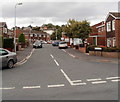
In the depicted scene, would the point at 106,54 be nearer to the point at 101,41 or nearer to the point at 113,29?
the point at 113,29

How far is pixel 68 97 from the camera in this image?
698 centimetres

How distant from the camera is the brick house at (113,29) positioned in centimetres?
2842

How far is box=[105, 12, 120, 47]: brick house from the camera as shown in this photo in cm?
2842

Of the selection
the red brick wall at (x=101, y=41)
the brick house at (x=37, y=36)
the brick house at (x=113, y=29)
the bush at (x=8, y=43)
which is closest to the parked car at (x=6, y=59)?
the bush at (x=8, y=43)

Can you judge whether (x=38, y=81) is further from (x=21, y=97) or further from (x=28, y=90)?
(x=21, y=97)

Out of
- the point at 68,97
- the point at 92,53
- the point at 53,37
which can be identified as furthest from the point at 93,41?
the point at 53,37

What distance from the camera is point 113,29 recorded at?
1171 inches

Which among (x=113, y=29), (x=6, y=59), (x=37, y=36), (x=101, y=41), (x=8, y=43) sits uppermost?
(x=37, y=36)

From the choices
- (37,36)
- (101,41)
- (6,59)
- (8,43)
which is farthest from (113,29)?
(37,36)

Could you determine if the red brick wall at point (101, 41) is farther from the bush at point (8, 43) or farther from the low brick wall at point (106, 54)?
the bush at point (8, 43)

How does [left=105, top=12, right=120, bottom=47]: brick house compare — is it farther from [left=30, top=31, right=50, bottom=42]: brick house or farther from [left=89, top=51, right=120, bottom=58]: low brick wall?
[left=30, top=31, right=50, bottom=42]: brick house

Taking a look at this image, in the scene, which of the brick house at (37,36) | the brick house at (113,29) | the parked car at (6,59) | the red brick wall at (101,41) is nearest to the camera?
the parked car at (6,59)

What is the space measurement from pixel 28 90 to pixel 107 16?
26.7 metres

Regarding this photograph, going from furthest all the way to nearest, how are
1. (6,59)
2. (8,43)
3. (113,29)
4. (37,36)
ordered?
(37,36)
(113,29)
(8,43)
(6,59)
